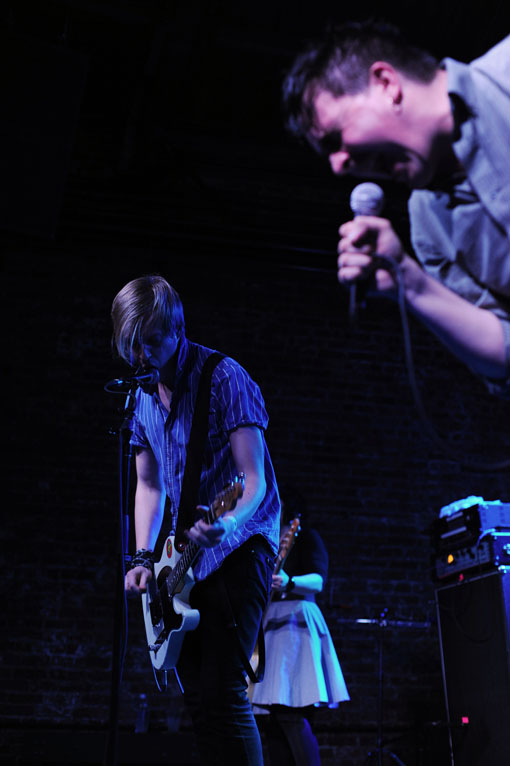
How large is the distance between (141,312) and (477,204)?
4.90ft

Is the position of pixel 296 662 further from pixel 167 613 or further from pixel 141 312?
pixel 141 312

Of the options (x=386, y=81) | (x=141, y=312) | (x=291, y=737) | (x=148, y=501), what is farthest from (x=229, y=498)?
(x=291, y=737)

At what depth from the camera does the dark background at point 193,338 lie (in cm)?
514

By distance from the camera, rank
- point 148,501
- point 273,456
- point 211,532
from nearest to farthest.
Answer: point 211,532, point 148,501, point 273,456

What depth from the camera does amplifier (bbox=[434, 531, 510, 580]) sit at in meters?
4.48

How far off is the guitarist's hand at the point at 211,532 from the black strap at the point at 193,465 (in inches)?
14.7

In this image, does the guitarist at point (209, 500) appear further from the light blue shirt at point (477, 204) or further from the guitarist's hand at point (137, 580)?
the light blue shirt at point (477, 204)

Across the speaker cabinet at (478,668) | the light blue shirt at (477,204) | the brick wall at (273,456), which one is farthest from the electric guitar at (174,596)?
the brick wall at (273,456)

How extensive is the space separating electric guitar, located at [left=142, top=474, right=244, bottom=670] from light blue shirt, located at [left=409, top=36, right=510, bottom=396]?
3.26 feet

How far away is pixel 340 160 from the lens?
A: 1581mm

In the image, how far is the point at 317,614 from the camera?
481cm

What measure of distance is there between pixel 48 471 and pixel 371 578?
2576 millimetres

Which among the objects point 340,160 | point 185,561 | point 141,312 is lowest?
point 185,561

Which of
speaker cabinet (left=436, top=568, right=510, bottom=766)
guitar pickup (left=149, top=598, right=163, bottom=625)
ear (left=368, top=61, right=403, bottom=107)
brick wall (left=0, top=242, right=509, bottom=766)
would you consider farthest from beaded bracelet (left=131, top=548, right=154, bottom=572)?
brick wall (left=0, top=242, right=509, bottom=766)
